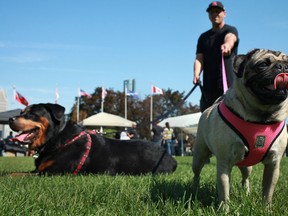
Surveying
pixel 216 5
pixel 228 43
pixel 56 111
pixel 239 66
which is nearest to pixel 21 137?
pixel 56 111

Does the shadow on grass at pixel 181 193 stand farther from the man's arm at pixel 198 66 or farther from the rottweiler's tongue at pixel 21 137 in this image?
the rottweiler's tongue at pixel 21 137

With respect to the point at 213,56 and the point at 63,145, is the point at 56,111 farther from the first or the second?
the point at 213,56

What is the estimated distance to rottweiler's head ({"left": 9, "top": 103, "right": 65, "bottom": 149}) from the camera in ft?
19.5

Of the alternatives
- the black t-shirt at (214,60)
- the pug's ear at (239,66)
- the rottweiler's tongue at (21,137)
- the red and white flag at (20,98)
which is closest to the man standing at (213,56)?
the black t-shirt at (214,60)

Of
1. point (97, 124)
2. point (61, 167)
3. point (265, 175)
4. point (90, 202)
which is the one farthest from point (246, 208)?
point (97, 124)

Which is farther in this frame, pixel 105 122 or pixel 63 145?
pixel 105 122

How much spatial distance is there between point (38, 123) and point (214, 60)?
299cm

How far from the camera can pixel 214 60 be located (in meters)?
5.90

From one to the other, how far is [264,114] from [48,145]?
3800 millimetres

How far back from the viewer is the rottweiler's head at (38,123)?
5.94 metres

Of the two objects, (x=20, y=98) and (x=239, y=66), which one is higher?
(x=239, y=66)

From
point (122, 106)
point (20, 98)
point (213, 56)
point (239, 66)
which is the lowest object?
point (122, 106)

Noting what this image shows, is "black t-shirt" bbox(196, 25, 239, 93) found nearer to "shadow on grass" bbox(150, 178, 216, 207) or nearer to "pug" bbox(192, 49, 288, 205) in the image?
"shadow on grass" bbox(150, 178, 216, 207)

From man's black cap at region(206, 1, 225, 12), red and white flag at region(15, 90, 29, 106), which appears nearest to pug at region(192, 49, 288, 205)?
man's black cap at region(206, 1, 225, 12)
